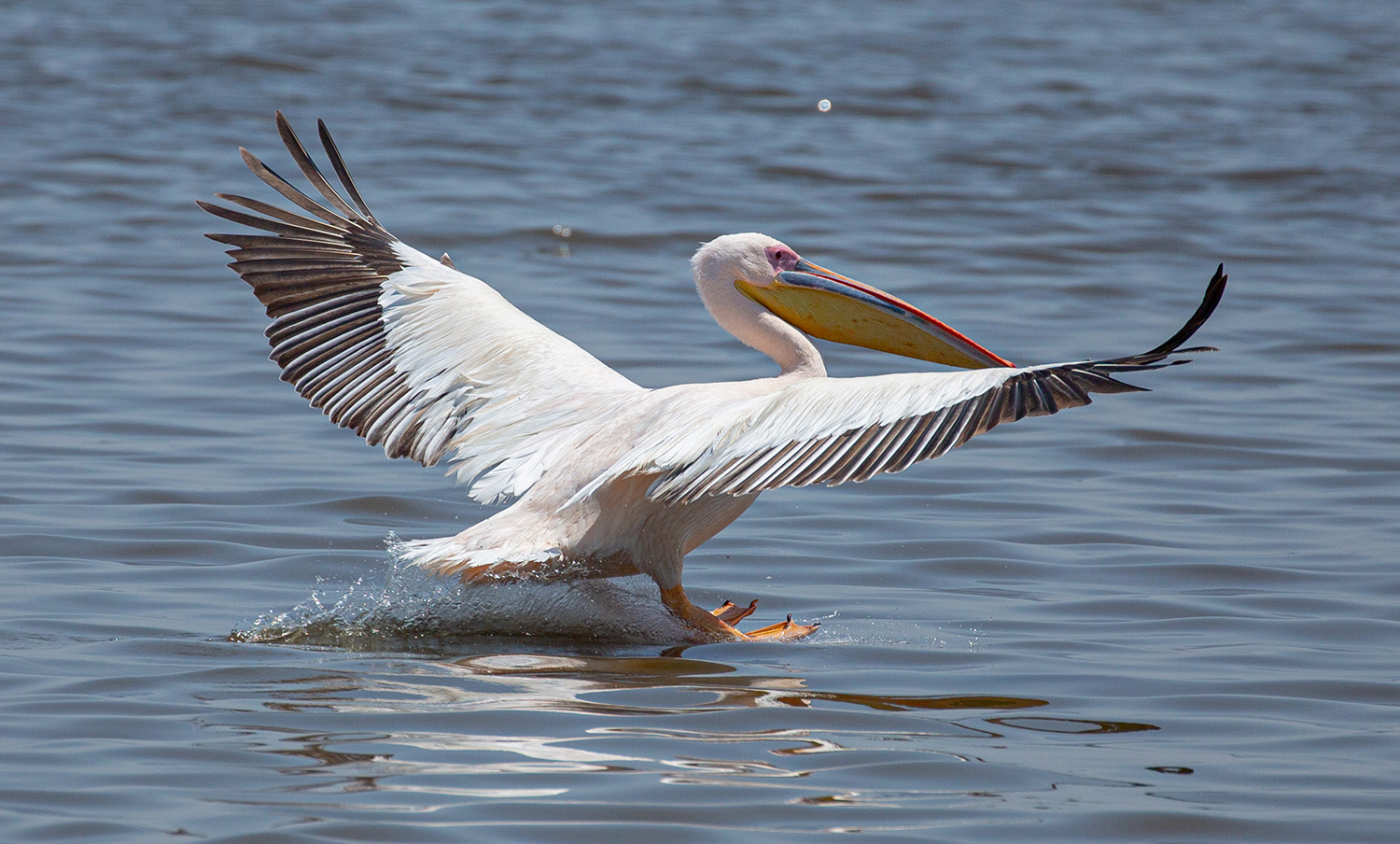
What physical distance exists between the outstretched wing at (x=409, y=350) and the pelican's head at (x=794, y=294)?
1.35ft

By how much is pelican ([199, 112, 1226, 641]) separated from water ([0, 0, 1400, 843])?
20 centimetres

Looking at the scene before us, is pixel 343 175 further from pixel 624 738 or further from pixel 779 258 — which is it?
pixel 624 738

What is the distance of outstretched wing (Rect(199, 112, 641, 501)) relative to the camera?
4.93 meters

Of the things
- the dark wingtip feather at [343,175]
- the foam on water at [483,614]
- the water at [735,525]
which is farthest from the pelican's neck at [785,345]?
the dark wingtip feather at [343,175]

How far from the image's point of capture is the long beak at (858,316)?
494cm

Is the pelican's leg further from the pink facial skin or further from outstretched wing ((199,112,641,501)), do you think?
the pink facial skin

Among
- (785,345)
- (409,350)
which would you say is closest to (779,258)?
(785,345)

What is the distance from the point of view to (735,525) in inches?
243

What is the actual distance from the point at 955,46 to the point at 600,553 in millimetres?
16156

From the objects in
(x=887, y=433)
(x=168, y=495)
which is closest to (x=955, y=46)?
(x=168, y=495)

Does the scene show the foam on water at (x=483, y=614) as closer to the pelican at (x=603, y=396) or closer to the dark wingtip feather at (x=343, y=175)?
the pelican at (x=603, y=396)

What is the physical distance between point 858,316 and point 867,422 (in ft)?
3.69

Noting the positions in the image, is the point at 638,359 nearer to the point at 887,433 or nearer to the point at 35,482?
the point at 35,482

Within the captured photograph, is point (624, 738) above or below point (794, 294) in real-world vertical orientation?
below
